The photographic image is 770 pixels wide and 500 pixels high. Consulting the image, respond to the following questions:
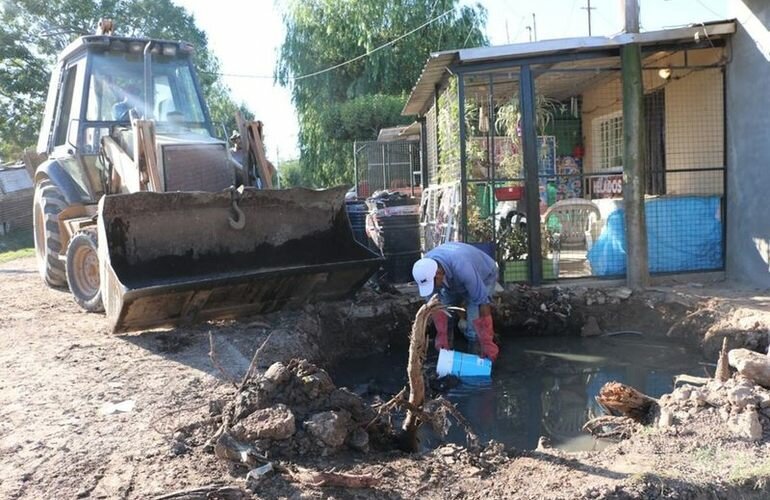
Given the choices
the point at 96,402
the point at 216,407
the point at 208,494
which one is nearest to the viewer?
the point at 208,494

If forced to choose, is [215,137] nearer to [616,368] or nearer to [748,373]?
[616,368]

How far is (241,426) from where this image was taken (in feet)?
12.9

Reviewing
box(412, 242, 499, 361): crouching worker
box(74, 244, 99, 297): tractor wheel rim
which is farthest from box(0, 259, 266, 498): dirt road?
box(412, 242, 499, 361): crouching worker

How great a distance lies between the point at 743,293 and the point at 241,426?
654 cm

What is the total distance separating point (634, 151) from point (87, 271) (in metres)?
6.69

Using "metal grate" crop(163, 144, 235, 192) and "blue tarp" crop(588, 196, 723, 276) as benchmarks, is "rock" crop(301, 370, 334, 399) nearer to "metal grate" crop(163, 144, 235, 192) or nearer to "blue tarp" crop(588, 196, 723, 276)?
"metal grate" crop(163, 144, 235, 192)

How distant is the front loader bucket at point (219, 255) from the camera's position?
611 cm

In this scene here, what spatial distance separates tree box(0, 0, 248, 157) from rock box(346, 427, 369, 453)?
26.8 m

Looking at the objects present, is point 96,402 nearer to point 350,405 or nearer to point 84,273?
point 350,405

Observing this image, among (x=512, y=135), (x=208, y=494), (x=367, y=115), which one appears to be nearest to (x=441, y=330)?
(x=208, y=494)

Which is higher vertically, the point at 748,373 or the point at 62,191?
the point at 62,191

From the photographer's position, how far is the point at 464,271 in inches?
259

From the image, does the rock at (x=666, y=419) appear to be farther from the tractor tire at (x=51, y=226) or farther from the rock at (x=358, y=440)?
the tractor tire at (x=51, y=226)

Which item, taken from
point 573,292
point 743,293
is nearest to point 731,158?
point 743,293
